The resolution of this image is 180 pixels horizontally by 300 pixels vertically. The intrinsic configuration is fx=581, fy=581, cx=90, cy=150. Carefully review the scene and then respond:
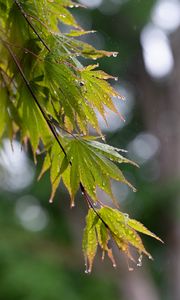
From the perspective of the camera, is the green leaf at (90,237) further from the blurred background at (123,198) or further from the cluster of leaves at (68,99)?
the blurred background at (123,198)

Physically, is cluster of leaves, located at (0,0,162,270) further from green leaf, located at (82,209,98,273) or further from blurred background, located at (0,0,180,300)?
blurred background, located at (0,0,180,300)

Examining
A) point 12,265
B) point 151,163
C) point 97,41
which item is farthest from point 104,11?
point 12,265

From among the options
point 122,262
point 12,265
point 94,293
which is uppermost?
point 12,265

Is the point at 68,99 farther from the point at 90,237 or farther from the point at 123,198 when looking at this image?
the point at 123,198

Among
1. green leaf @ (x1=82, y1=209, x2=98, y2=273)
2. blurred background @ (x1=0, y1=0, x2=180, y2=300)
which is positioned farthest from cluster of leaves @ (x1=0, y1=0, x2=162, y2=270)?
blurred background @ (x1=0, y1=0, x2=180, y2=300)

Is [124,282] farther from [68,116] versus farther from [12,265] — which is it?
[68,116]

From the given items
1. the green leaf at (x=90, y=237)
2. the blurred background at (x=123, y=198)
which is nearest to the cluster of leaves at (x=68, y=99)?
the green leaf at (x=90, y=237)
